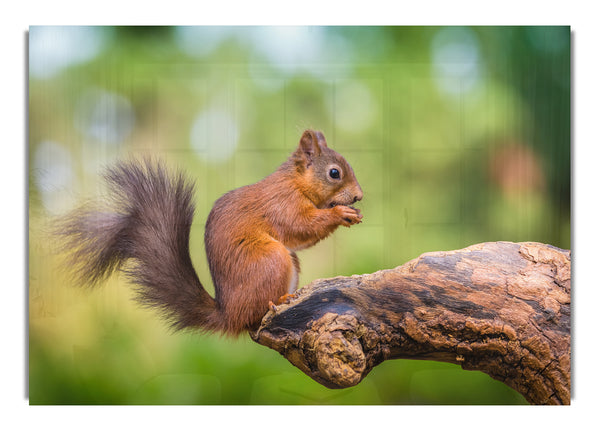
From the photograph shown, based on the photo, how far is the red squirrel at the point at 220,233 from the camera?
9.30 feet

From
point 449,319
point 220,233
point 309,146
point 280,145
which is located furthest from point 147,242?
point 449,319

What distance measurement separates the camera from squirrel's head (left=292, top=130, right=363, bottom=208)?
9.64ft

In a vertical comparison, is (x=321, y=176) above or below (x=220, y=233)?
above

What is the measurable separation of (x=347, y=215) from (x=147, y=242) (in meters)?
1.00

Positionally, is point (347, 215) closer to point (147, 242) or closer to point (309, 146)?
point (309, 146)

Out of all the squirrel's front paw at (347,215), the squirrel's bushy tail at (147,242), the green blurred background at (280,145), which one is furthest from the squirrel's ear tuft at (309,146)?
the squirrel's bushy tail at (147,242)

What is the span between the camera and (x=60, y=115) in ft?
10.0

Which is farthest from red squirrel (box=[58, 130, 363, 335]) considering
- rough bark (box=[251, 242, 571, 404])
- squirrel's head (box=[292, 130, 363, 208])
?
rough bark (box=[251, 242, 571, 404])

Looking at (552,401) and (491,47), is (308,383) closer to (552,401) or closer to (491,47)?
(552,401)

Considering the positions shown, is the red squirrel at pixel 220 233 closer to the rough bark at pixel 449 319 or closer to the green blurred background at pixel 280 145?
the green blurred background at pixel 280 145

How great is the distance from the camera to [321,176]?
2.94 meters

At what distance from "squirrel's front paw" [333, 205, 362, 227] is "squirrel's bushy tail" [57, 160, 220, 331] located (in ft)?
2.45

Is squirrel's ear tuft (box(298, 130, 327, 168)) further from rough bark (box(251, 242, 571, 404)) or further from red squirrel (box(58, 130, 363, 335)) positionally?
rough bark (box(251, 242, 571, 404))

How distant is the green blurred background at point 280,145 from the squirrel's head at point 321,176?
5.2 inches
